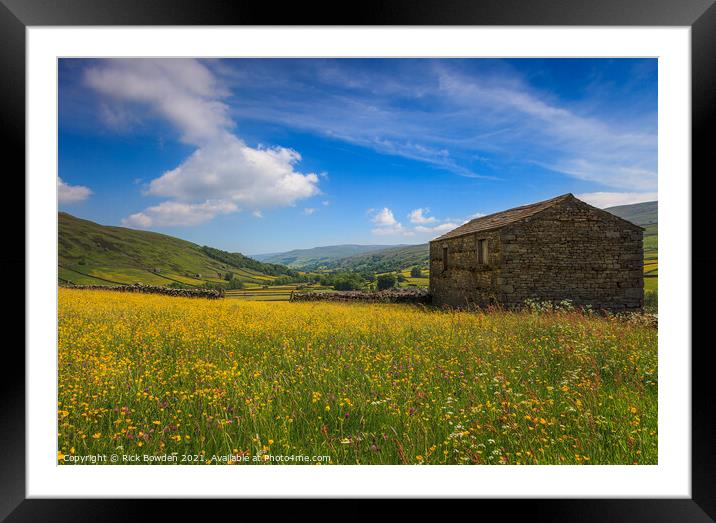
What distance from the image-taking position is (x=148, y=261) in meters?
8.17

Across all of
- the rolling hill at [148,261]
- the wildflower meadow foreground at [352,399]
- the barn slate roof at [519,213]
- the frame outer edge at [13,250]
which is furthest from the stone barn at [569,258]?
the frame outer edge at [13,250]

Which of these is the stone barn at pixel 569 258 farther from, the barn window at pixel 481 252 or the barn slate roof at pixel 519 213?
the barn window at pixel 481 252

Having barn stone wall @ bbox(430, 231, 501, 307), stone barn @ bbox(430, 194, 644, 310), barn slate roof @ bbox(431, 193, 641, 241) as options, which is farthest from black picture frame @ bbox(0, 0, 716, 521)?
barn slate roof @ bbox(431, 193, 641, 241)

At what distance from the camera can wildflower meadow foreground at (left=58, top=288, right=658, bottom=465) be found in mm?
2816

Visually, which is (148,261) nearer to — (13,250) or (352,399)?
(13,250)

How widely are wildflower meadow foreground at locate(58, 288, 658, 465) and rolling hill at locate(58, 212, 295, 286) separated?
5.02ft

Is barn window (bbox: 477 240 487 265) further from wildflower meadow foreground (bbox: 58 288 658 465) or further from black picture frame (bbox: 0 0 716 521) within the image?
black picture frame (bbox: 0 0 716 521)

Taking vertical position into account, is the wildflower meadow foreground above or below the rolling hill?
below
